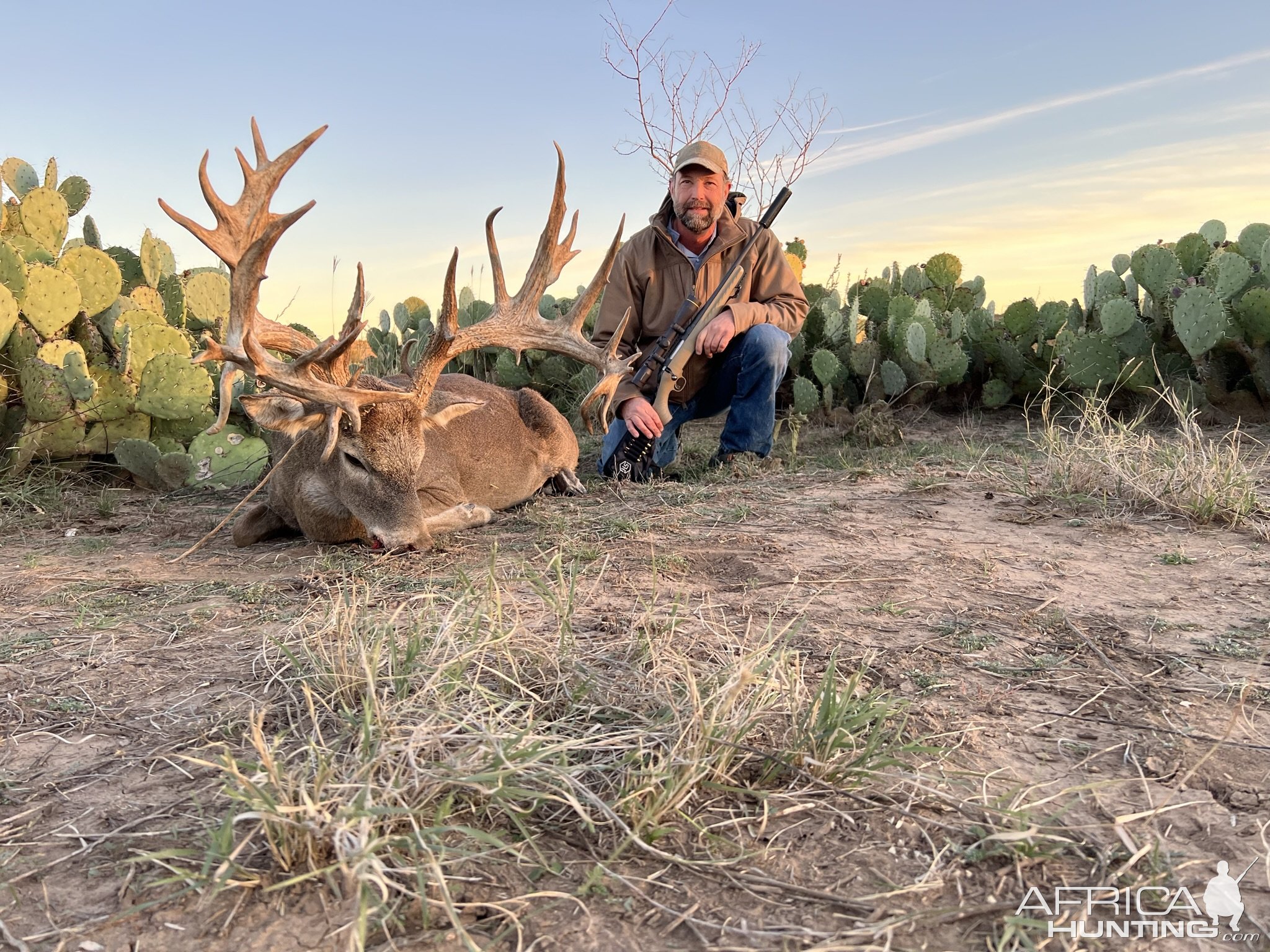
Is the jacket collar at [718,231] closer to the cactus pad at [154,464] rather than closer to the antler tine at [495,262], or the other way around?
the antler tine at [495,262]

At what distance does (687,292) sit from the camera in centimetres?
735

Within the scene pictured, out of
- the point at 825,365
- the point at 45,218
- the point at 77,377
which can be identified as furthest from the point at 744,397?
the point at 45,218

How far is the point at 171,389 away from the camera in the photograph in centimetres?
741

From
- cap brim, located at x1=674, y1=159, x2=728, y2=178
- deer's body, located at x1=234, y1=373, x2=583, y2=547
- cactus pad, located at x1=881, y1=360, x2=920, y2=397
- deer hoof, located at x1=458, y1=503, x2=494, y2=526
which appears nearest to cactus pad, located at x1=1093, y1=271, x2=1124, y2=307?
cactus pad, located at x1=881, y1=360, x2=920, y2=397

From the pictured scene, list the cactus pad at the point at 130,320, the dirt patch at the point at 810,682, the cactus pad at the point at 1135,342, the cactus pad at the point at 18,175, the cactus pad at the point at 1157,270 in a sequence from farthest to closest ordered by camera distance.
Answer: the cactus pad at the point at 18,175
the cactus pad at the point at 1157,270
the cactus pad at the point at 1135,342
the cactus pad at the point at 130,320
the dirt patch at the point at 810,682

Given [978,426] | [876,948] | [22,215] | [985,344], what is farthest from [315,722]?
[985,344]

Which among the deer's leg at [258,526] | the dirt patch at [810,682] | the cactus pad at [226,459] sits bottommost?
the dirt patch at [810,682]

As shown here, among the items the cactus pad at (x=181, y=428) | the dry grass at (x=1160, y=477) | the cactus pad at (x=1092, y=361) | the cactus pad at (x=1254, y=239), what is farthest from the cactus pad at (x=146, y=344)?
the cactus pad at (x=1254, y=239)

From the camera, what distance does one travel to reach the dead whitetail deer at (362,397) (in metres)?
4.70

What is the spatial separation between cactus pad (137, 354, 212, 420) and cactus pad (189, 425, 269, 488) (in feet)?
0.81

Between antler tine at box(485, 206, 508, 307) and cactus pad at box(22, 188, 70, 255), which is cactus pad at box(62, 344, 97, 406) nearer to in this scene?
cactus pad at box(22, 188, 70, 255)

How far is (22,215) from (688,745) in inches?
317

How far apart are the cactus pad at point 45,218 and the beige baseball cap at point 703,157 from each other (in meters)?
5.12

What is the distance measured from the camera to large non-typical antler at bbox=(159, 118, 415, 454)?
181 inches
